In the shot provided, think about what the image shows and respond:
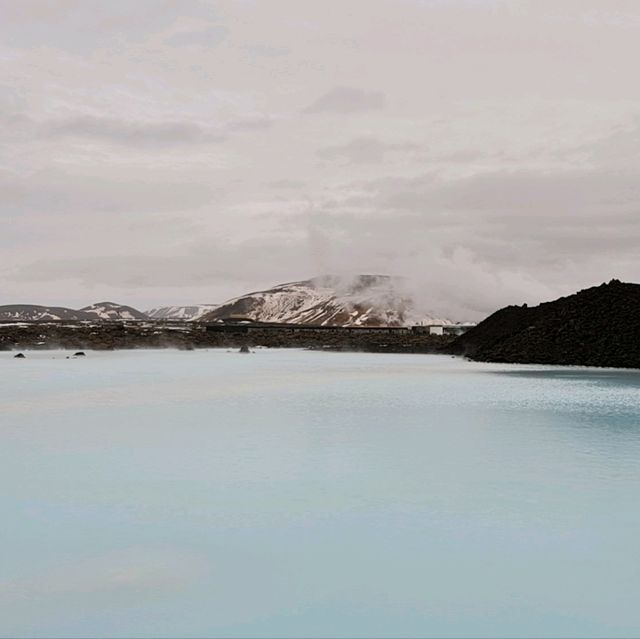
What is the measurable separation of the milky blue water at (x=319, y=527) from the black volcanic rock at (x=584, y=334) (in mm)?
32309

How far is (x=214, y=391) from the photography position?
29141 mm

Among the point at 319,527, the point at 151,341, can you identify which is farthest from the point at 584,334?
the point at 151,341

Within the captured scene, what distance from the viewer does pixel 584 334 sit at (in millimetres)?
53062

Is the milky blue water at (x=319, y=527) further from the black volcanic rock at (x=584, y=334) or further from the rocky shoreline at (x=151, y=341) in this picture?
the rocky shoreline at (x=151, y=341)

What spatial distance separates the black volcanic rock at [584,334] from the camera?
163 feet

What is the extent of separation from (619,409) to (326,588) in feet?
59.1

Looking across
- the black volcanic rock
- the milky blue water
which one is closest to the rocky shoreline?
the black volcanic rock

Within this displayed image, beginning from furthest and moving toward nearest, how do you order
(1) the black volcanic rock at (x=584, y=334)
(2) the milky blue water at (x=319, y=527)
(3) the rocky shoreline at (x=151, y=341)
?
(3) the rocky shoreline at (x=151, y=341)
(1) the black volcanic rock at (x=584, y=334)
(2) the milky blue water at (x=319, y=527)

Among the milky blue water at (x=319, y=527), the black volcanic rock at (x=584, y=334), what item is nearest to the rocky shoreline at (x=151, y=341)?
the black volcanic rock at (x=584, y=334)

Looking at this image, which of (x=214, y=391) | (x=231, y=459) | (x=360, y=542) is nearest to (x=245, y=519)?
(x=360, y=542)

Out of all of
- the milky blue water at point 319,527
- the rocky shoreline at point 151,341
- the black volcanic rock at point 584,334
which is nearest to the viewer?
the milky blue water at point 319,527

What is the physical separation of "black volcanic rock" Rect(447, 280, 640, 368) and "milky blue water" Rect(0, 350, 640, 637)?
32.3 metres

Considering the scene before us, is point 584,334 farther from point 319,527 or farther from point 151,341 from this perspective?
point 151,341

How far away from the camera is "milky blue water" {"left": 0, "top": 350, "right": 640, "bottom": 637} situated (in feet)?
20.3
